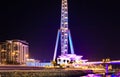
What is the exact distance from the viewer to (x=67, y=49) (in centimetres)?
7969

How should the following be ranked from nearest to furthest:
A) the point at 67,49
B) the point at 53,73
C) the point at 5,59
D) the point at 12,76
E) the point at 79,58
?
the point at 12,76 < the point at 53,73 < the point at 5,59 < the point at 67,49 < the point at 79,58

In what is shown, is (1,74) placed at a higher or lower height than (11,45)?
lower

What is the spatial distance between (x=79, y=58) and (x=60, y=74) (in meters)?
48.2

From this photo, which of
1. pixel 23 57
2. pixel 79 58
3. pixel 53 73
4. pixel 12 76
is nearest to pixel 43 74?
pixel 53 73

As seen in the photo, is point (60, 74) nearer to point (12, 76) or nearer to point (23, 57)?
point (12, 76)

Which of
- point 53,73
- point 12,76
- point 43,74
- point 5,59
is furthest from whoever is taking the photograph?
point 5,59

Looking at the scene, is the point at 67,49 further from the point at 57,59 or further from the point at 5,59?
the point at 5,59

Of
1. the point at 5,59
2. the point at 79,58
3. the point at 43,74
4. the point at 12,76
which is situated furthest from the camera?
the point at 79,58

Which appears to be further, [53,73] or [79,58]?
[79,58]

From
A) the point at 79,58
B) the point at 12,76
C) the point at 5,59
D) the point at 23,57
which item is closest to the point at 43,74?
the point at 12,76

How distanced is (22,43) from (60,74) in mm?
45946

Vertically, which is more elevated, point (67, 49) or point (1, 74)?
point (67, 49)

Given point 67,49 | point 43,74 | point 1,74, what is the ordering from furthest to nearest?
point 67,49
point 43,74
point 1,74

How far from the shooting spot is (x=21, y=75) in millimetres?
28953
